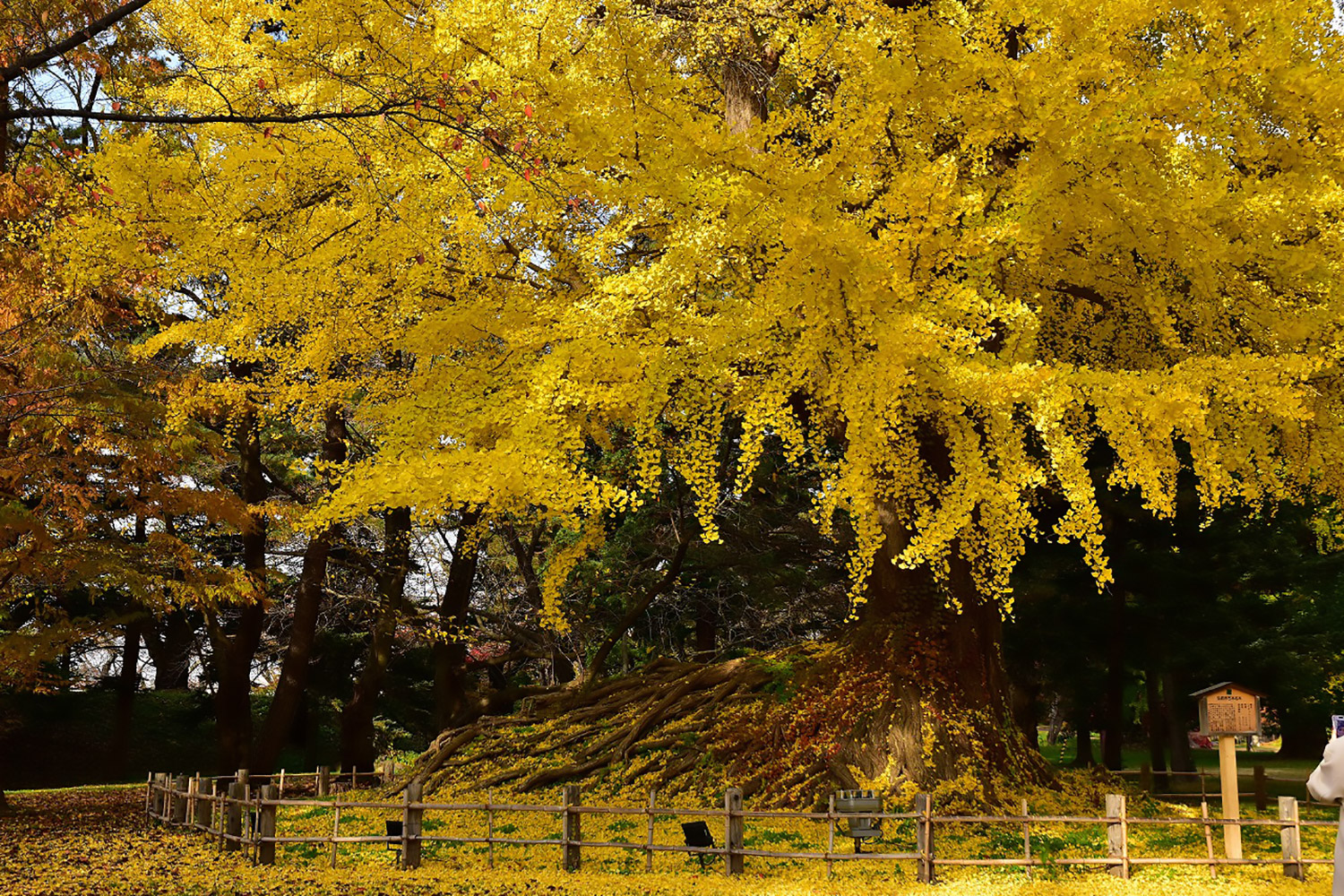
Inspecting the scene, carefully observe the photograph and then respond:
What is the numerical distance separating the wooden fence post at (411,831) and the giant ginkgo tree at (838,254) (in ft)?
8.94

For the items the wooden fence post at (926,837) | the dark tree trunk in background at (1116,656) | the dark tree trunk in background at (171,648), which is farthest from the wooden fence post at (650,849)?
the dark tree trunk in background at (171,648)

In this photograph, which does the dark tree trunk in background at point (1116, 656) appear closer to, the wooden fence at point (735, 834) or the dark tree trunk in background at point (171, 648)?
the wooden fence at point (735, 834)

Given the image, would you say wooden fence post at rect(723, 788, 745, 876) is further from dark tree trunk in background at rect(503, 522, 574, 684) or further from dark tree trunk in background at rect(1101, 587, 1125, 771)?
dark tree trunk in background at rect(503, 522, 574, 684)

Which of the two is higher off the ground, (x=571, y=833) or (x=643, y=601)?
(x=643, y=601)

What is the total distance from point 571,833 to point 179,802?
5.86 meters

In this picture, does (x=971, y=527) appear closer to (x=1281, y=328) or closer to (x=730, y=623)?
(x=1281, y=328)

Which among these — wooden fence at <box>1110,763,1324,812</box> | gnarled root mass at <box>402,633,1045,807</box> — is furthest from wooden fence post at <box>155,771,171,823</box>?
wooden fence at <box>1110,763,1324,812</box>

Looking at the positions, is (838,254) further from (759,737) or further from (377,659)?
(377,659)

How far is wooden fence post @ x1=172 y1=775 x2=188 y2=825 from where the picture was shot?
13.3 m

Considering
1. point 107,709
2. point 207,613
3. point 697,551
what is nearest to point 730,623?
point 697,551

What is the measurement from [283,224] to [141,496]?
11.9ft

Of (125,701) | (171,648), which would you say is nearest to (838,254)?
(125,701)

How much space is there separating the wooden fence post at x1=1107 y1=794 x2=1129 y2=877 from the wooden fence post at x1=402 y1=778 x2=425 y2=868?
19.8 ft

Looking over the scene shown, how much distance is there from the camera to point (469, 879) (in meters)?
9.47
